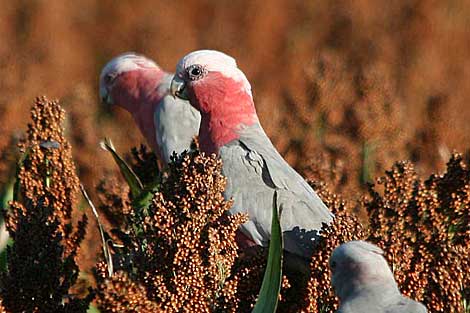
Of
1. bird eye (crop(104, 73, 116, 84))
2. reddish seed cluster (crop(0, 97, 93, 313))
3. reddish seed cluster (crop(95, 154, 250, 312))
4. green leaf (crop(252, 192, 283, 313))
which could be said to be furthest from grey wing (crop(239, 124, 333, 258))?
bird eye (crop(104, 73, 116, 84))

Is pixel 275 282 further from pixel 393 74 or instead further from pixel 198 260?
pixel 393 74

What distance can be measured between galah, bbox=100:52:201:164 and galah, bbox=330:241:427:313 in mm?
2217

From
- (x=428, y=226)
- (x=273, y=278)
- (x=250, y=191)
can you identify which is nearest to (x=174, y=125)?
(x=250, y=191)

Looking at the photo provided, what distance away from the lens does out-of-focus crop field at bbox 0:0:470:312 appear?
602 centimetres

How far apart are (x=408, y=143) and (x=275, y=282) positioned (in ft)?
16.6

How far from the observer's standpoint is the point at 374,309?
9.19 ft

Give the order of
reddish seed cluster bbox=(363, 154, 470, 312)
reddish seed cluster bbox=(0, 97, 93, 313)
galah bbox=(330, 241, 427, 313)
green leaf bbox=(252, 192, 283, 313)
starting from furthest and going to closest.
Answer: reddish seed cluster bbox=(0, 97, 93, 313) → reddish seed cluster bbox=(363, 154, 470, 312) → green leaf bbox=(252, 192, 283, 313) → galah bbox=(330, 241, 427, 313)

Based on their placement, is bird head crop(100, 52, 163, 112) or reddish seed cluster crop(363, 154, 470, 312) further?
bird head crop(100, 52, 163, 112)

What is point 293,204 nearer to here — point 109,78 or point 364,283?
point 364,283

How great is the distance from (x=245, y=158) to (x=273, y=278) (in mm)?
1092

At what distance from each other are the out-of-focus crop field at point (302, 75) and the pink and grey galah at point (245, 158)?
240mm

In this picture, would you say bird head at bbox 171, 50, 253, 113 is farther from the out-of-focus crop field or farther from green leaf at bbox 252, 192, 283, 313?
green leaf at bbox 252, 192, 283, 313

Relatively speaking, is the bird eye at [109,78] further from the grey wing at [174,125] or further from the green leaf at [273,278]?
the green leaf at [273,278]

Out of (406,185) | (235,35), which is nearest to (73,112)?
(406,185)
